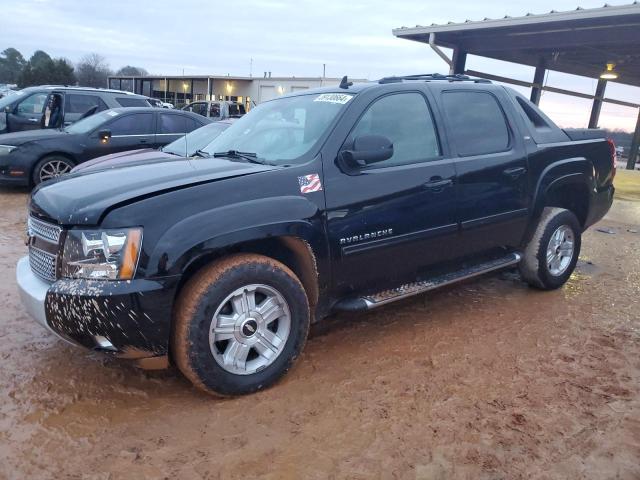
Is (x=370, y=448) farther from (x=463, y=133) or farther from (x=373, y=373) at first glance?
(x=463, y=133)

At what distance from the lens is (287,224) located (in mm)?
3014

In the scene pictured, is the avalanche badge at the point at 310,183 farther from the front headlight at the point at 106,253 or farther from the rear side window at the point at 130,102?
the rear side window at the point at 130,102

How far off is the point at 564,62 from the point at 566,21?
6449mm

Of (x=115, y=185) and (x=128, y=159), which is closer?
(x=115, y=185)

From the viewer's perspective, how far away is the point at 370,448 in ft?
8.45

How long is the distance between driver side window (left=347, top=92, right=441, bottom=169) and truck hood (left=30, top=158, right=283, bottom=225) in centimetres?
85

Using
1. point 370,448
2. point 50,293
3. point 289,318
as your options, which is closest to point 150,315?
point 50,293

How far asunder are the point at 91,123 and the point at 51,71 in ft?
130

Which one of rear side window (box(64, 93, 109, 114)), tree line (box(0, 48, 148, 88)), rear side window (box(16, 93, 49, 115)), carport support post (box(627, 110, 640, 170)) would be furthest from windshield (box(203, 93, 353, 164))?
tree line (box(0, 48, 148, 88))

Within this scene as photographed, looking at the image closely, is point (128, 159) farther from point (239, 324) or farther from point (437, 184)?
point (437, 184)

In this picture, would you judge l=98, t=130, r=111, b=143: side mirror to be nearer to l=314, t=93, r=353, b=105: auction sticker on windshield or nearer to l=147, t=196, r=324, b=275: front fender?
l=314, t=93, r=353, b=105: auction sticker on windshield

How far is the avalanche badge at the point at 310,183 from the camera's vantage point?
316 cm

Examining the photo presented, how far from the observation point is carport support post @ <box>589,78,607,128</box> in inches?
790

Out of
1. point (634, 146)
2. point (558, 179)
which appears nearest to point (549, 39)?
point (634, 146)
